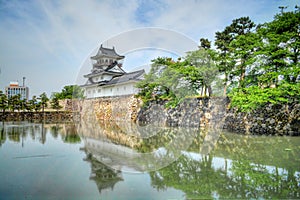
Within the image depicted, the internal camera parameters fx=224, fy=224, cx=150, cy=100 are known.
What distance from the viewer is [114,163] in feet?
13.9

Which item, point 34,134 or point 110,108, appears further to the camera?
point 110,108

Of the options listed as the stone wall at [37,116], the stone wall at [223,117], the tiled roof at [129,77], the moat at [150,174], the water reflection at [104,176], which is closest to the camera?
the moat at [150,174]

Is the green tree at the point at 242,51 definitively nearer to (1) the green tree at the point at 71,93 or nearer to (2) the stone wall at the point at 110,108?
(2) the stone wall at the point at 110,108

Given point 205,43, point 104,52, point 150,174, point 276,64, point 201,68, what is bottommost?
point 150,174

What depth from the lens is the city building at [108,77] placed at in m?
17.4

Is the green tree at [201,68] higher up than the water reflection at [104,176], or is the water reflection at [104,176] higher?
the green tree at [201,68]

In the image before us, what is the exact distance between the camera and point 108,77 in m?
20.0

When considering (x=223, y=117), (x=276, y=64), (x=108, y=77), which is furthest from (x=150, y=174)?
(x=108, y=77)

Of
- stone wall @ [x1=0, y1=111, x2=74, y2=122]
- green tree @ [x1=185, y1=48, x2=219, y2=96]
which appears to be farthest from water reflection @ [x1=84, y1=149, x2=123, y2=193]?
stone wall @ [x1=0, y1=111, x2=74, y2=122]

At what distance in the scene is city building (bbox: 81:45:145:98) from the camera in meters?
17.4

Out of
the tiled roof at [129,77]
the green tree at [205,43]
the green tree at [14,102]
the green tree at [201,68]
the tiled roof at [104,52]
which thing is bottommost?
the green tree at [14,102]

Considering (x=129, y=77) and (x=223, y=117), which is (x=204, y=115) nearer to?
(x=223, y=117)

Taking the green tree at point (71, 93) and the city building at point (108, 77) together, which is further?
the green tree at point (71, 93)

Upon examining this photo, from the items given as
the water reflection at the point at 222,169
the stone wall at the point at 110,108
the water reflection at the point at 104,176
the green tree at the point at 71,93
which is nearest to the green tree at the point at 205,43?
the stone wall at the point at 110,108
